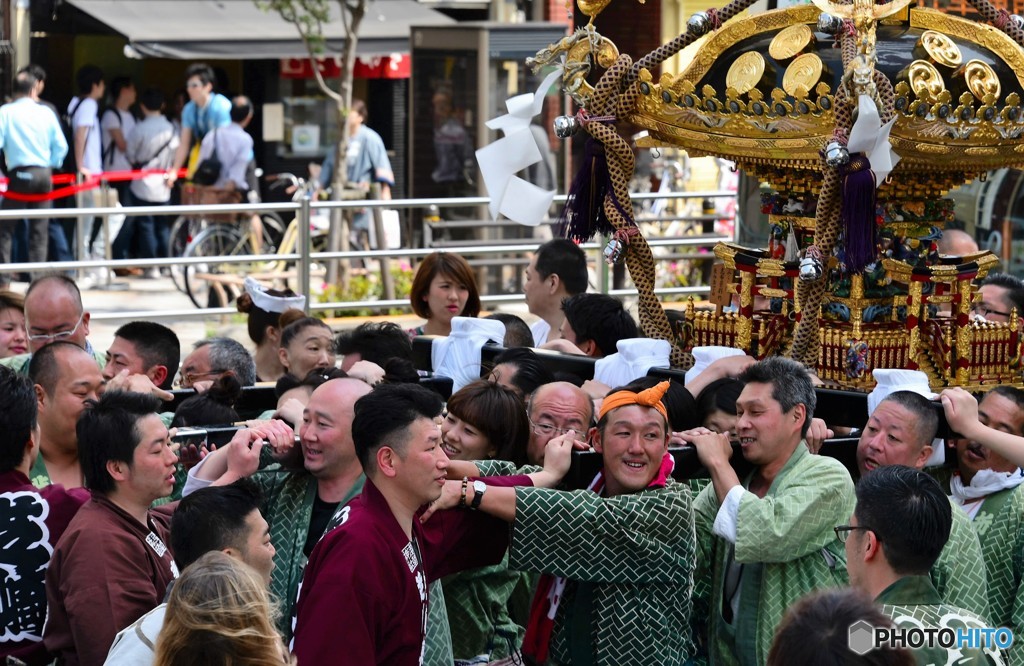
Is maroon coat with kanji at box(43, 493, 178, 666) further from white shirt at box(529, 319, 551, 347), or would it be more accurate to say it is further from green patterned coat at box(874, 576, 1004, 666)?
white shirt at box(529, 319, 551, 347)

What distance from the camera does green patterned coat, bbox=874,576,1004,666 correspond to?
342 centimetres

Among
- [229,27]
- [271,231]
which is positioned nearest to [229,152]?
[271,231]

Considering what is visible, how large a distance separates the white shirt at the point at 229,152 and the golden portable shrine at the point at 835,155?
731 centimetres

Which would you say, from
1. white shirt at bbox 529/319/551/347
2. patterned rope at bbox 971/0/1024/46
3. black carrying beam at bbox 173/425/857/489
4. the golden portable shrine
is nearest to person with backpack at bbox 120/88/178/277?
white shirt at bbox 529/319/551/347

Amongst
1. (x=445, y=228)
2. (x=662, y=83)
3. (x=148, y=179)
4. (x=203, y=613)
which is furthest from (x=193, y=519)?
(x=148, y=179)

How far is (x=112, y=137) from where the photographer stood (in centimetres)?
1443

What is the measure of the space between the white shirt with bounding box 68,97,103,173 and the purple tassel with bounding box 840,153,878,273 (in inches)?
368

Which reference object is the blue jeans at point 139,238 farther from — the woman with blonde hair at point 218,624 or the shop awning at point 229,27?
the woman with blonde hair at point 218,624

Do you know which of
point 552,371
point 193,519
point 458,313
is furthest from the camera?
point 458,313

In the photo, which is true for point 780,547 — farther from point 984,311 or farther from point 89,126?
point 89,126

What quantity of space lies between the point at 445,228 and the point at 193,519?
9398 mm

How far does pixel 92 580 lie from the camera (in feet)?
12.7

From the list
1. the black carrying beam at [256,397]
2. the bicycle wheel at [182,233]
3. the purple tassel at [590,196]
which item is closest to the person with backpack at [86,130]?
the bicycle wheel at [182,233]

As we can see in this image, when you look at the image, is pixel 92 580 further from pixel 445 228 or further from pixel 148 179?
pixel 148 179
